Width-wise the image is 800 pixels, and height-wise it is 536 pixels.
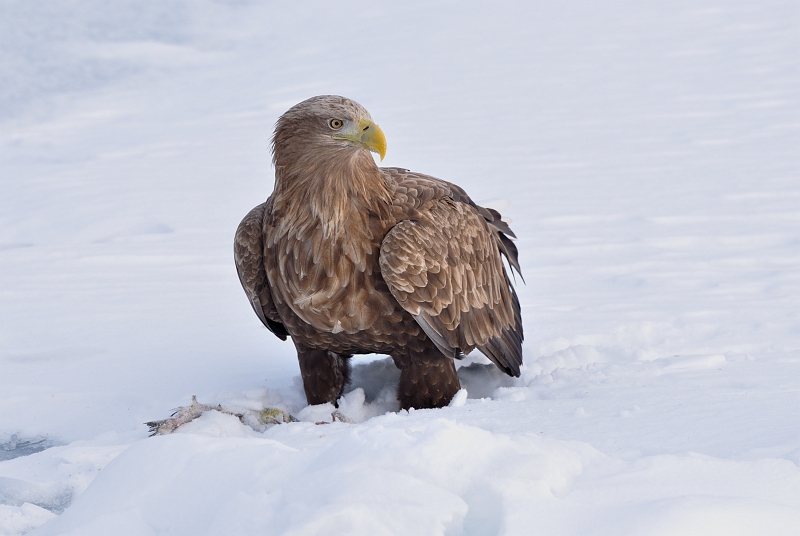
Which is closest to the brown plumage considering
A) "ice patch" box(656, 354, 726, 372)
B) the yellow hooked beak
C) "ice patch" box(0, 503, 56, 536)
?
the yellow hooked beak

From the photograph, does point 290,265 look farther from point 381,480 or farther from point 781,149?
Result: point 781,149

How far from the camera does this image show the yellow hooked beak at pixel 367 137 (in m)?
4.24

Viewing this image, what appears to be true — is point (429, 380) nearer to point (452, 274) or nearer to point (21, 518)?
point (452, 274)

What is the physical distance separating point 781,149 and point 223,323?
8.12 meters

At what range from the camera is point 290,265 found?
15.0ft

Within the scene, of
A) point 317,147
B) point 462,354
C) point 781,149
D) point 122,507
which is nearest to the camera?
point 122,507

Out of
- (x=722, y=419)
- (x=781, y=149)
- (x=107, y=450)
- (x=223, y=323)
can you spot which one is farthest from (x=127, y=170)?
(x=722, y=419)

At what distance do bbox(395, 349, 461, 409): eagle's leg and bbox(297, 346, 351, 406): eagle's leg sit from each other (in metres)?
0.47

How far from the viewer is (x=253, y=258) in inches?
191

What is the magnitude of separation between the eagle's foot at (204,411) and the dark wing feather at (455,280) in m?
0.89

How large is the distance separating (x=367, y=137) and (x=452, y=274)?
3.11 ft

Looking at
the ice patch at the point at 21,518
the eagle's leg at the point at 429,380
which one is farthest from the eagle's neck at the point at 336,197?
the ice patch at the point at 21,518

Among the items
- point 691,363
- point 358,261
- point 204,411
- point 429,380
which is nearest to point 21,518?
point 204,411

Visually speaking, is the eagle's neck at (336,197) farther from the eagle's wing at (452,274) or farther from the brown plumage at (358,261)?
the eagle's wing at (452,274)
